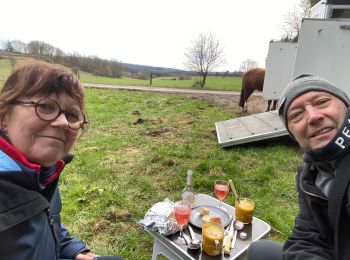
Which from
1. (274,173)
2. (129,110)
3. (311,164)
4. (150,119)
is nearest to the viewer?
(311,164)

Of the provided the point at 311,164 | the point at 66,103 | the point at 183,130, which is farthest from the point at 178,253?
the point at 183,130

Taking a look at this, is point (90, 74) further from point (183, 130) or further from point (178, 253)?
point (178, 253)

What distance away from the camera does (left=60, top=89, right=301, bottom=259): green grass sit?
3195 mm

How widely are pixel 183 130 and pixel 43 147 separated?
604 centimetres

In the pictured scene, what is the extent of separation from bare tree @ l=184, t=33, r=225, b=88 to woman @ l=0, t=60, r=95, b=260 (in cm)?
3151

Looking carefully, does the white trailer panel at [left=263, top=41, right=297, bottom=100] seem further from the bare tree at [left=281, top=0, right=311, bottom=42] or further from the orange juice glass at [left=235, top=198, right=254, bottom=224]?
the bare tree at [left=281, top=0, right=311, bottom=42]

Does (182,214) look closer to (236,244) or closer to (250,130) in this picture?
(236,244)

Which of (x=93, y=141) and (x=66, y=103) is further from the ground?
(x=66, y=103)

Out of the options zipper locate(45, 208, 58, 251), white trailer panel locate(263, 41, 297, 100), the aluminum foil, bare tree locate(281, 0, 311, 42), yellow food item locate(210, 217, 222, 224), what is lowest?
the aluminum foil

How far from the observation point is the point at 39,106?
133 centimetres

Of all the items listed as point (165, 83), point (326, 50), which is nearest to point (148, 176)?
point (326, 50)

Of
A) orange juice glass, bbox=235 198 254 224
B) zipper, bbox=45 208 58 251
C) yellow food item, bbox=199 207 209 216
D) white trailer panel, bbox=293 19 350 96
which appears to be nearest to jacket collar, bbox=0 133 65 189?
zipper, bbox=45 208 58 251

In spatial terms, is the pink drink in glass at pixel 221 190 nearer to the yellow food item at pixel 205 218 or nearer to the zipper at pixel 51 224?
the yellow food item at pixel 205 218

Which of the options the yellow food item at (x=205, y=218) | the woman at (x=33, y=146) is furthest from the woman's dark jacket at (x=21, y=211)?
the yellow food item at (x=205, y=218)
